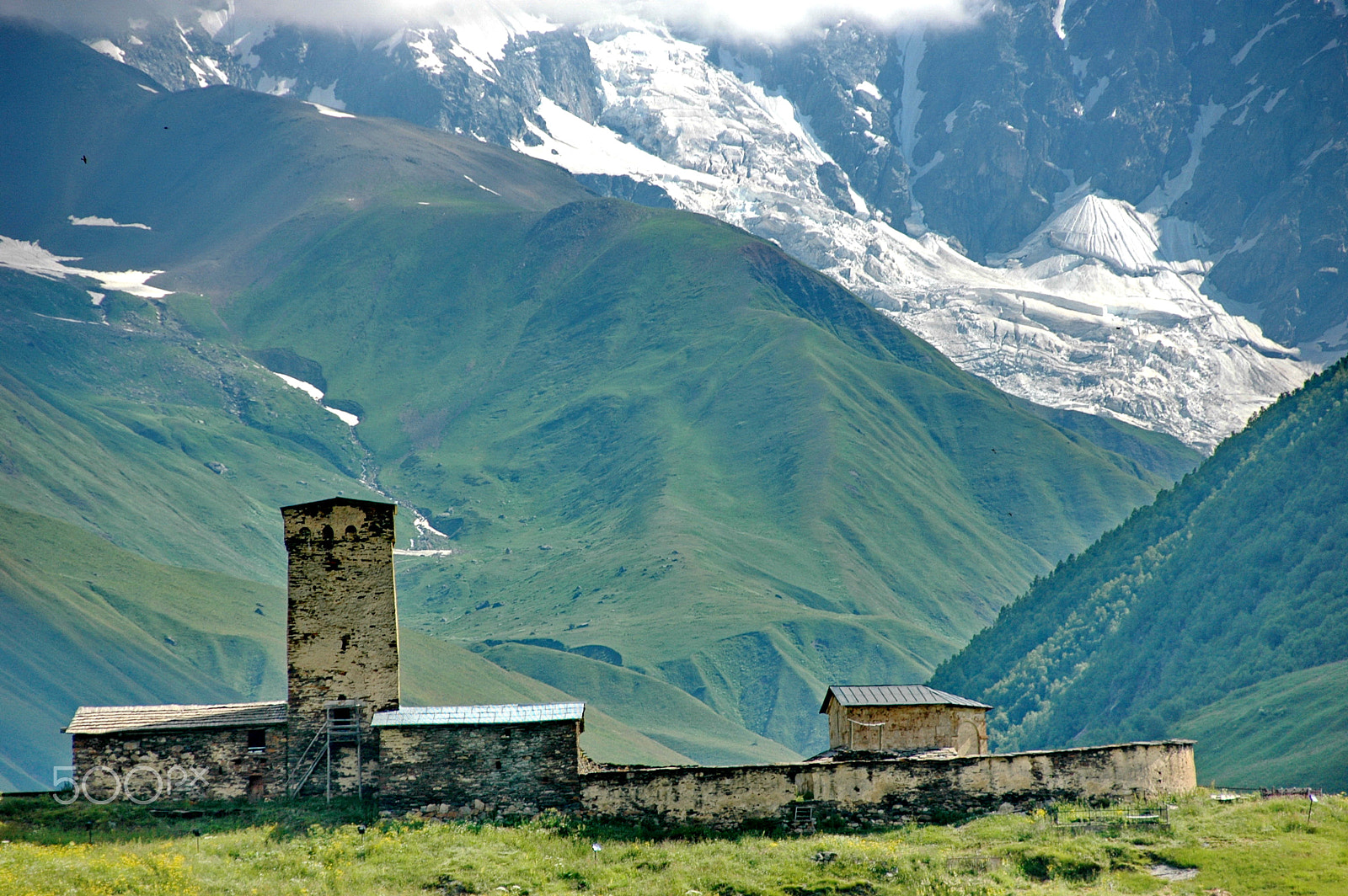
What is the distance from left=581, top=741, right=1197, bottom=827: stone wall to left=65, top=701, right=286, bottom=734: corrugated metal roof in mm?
11856

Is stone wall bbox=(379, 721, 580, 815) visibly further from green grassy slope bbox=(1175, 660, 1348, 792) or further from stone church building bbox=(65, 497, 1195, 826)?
green grassy slope bbox=(1175, 660, 1348, 792)

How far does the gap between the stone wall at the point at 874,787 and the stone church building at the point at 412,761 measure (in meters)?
0.06

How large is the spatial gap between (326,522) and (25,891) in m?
17.0

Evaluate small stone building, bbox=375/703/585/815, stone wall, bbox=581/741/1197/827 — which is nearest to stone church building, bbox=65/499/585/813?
small stone building, bbox=375/703/585/815

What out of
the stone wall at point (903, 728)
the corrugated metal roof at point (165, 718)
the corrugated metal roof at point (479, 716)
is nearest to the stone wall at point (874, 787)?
the corrugated metal roof at point (479, 716)

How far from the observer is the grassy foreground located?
43.1m

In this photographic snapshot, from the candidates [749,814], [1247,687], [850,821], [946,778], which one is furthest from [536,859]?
[1247,687]

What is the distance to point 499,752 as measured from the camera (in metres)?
50.3

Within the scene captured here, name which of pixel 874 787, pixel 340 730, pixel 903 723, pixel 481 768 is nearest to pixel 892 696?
pixel 903 723

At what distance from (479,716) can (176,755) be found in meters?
10.3

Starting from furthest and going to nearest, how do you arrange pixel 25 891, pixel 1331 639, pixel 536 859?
1. pixel 1331 639
2. pixel 536 859
3. pixel 25 891

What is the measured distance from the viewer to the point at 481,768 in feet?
164

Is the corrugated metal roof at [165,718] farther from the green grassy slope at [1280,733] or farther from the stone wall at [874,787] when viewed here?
the green grassy slope at [1280,733]

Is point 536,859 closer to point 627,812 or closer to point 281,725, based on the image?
point 627,812
